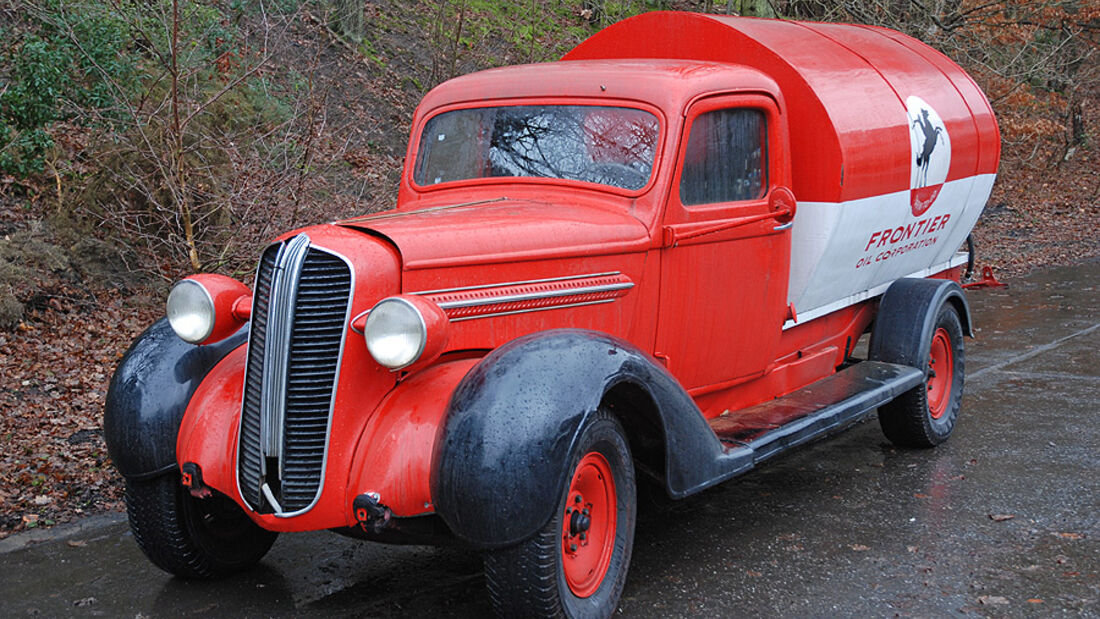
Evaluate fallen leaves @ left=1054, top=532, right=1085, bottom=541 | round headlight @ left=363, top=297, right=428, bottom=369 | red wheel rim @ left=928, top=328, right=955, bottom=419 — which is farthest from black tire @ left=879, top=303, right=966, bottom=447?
round headlight @ left=363, top=297, right=428, bottom=369

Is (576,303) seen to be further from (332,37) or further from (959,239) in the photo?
(332,37)

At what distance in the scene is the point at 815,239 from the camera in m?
5.70

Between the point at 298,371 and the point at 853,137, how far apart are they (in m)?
3.37

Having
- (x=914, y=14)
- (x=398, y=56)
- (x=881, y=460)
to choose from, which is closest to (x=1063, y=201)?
(x=914, y=14)

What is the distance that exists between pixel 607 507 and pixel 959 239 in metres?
4.46

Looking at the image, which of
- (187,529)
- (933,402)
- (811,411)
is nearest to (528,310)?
(187,529)

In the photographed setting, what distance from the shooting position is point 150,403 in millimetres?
4211

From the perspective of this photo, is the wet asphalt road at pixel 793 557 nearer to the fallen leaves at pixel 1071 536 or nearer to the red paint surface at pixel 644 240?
the fallen leaves at pixel 1071 536

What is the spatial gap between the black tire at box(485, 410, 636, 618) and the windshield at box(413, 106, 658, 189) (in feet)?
4.48

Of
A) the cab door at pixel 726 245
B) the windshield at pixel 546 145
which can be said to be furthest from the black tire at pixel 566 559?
the windshield at pixel 546 145

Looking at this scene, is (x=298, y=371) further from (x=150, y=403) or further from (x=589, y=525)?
(x=589, y=525)

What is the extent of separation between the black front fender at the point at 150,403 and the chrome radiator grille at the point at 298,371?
0.55 metres

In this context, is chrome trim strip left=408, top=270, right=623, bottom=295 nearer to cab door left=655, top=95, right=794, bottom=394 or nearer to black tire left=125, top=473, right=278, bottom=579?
cab door left=655, top=95, right=794, bottom=394

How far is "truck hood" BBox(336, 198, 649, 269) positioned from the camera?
4039 millimetres
